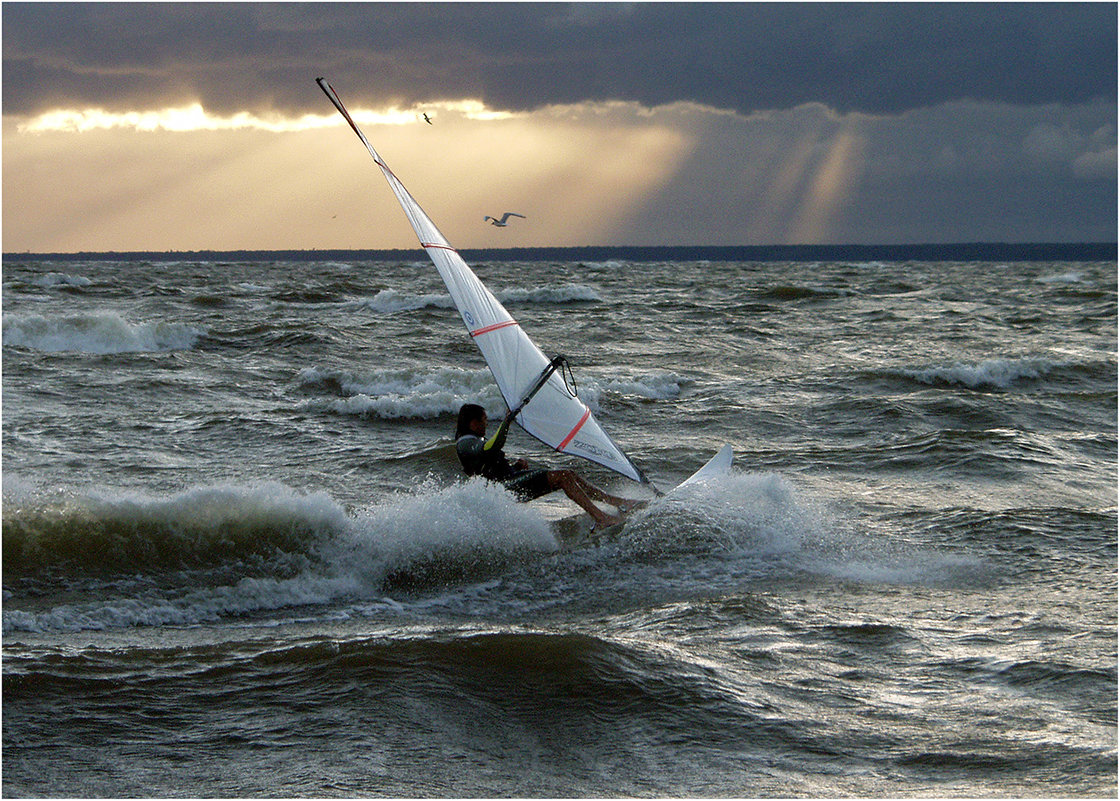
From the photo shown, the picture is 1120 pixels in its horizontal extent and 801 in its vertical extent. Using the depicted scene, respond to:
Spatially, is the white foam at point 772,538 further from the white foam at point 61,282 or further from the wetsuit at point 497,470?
the white foam at point 61,282

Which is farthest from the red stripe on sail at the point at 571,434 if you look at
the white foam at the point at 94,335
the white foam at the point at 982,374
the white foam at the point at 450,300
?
the white foam at the point at 450,300

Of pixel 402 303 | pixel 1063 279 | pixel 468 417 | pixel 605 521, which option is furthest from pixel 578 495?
pixel 1063 279

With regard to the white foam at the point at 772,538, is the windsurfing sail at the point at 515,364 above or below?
above

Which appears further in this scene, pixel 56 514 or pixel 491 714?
pixel 56 514

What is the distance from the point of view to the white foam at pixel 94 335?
2219 cm

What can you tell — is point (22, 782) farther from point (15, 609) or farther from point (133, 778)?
point (15, 609)

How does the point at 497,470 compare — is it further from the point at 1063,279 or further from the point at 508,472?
the point at 1063,279

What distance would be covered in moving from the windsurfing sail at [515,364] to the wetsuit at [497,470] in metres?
0.39

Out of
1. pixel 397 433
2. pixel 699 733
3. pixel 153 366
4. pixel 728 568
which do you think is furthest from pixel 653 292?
pixel 699 733

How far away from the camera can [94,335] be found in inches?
883

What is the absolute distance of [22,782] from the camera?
189 inches

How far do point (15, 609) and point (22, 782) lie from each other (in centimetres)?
287

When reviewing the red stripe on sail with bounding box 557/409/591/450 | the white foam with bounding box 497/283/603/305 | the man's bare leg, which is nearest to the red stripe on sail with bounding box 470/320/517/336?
the red stripe on sail with bounding box 557/409/591/450

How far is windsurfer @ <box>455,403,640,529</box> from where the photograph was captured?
8.78 metres
